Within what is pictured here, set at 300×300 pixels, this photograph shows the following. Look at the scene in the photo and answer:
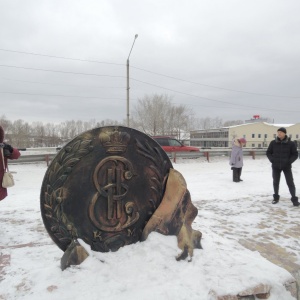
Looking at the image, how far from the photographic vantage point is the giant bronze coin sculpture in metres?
3.10

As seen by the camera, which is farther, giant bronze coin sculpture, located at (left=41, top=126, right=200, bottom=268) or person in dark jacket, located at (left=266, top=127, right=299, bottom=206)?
person in dark jacket, located at (left=266, top=127, right=299, bottom=206)

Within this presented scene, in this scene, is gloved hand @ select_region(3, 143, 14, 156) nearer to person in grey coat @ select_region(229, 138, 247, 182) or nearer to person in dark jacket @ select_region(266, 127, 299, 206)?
person in dark jacket @ select_region(266, 127, 299, 206)

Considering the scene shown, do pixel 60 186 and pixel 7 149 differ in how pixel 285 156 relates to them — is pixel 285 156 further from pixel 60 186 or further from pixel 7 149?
pixel 7 149

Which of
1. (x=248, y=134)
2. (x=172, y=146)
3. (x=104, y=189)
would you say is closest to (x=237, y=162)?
(x=104, y=189)

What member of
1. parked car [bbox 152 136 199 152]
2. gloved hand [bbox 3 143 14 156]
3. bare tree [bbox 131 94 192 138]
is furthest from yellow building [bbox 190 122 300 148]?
gloved hand [bbox 3 143 14 156]

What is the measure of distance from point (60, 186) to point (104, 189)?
0.47m

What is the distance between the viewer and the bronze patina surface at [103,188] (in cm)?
310

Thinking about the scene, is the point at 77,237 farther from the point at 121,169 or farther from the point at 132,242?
the point at 121,169

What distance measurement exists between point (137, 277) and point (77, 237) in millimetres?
801

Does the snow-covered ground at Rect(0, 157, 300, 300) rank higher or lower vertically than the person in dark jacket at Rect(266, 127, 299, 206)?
lower

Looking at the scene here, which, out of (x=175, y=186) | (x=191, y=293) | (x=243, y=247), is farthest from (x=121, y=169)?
(x=243, y=247)

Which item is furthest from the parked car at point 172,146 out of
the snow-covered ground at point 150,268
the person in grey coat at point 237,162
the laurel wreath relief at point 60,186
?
the laurel wreath relief at point 60,186

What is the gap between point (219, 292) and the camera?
8.78 ft

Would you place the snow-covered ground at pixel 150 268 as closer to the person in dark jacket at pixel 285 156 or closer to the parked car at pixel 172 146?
the person in dark jacket at pixel 285 156
